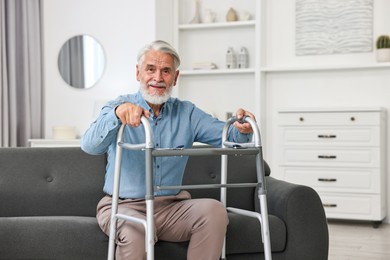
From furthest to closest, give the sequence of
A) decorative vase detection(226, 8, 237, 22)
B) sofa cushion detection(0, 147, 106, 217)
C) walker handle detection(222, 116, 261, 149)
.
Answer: decorative vase detection(226, 8, 237, 22) < sofa cushion detection(0, 147, 106, 217) < walker handle detection(222, 116, 261, 149)

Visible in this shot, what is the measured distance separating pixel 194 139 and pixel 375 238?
251cm

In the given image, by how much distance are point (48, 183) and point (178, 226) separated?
3.05 ft

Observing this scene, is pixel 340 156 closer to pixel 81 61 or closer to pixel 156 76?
pixel 81 61

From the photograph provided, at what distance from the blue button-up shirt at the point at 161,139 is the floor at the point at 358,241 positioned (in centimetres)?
164

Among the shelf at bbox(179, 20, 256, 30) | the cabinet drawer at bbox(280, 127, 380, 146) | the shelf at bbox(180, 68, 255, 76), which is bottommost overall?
the cabinet drawer at bbox(280, 127, 380, 146)

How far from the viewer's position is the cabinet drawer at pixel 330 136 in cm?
551

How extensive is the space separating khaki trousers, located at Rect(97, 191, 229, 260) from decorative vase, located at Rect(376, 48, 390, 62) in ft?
11.4

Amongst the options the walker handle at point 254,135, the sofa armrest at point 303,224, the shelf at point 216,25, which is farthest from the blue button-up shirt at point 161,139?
the shelf at point 216,25

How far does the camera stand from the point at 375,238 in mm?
4988

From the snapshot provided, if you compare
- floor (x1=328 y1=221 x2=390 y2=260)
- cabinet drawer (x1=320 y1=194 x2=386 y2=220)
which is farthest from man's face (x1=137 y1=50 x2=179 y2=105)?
cabinet drawer (x1=320 y1=194 x2=386 y2=220)

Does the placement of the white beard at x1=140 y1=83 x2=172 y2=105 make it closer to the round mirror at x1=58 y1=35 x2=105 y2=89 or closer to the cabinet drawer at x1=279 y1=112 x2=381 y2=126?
the cabinet drawer at x1=279 y1=112 x2=381 y2=126

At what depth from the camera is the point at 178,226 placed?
2705 millimetres

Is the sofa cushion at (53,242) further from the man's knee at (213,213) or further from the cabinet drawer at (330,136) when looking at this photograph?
the cabinet drawer at (330,136)

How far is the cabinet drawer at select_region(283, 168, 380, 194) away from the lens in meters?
5.54
